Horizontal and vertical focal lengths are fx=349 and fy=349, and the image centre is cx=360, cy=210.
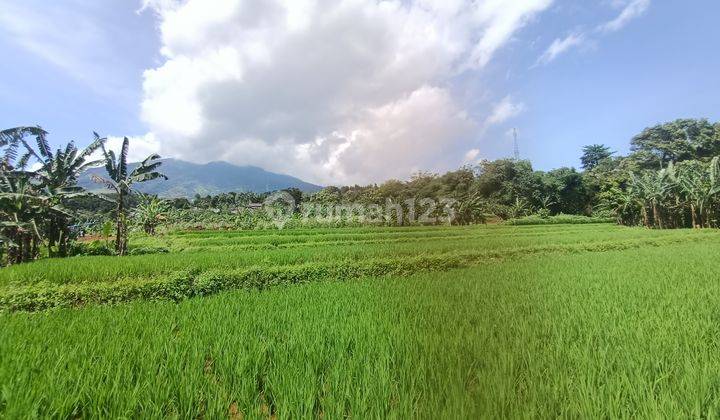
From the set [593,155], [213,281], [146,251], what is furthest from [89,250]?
[593,155]

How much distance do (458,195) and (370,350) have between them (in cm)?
3493

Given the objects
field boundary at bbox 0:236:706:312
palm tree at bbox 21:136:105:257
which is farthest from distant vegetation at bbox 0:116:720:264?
field boundary at bbox 0:236:706:312

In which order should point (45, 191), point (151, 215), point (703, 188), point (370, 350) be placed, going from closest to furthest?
point (370, 350) < point (45, 191) < point (703, 188) < point (151, 215)

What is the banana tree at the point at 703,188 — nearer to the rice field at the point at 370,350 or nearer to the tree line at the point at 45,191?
the rice field at the point at 370,350

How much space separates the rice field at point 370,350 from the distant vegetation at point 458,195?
22.3 ft

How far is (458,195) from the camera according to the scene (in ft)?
119

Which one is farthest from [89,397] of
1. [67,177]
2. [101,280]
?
[67,177]

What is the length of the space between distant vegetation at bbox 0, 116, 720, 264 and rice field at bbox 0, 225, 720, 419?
22.3ft

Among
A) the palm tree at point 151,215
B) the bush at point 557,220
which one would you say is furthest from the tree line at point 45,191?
the bush at point 557,220

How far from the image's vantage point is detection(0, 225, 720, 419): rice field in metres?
2.07

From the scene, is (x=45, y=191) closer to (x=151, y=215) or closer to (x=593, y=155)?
(x=151, y=215)

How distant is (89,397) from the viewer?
85.7 inches

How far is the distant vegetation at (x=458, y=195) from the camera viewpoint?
446 inches

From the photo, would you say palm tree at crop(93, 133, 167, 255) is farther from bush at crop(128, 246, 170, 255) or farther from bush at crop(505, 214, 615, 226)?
bush at crop(505, 214, 615, 226)
